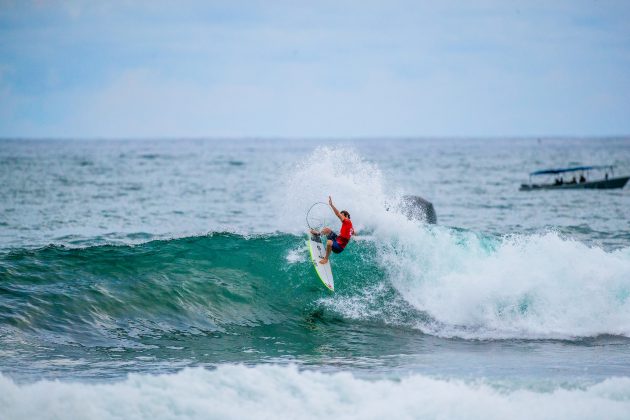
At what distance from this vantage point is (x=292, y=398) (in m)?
11.0

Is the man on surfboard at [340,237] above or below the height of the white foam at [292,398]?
above

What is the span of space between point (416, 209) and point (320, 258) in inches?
188

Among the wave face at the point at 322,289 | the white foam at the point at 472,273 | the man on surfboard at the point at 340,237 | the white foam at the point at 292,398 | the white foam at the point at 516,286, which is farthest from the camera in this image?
the man on surfboard at the point at 340,237

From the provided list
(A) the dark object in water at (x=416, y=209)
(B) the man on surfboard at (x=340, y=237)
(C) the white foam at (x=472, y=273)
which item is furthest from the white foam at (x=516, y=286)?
(B) the man on surfboard at (x=340, y=237)

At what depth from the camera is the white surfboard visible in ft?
60.4

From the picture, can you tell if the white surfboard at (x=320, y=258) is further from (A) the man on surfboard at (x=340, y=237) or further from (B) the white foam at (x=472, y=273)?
(B) the white foam at (x=472, y=273)

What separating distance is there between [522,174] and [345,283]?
62.4 meters

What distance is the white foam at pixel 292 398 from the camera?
10289mm

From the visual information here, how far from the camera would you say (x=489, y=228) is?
106ft

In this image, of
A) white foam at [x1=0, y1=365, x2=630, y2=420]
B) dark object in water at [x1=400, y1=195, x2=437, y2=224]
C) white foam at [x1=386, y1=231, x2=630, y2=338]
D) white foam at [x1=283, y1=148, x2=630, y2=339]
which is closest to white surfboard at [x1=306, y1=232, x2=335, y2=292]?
white foam at [x1=283, y1=148, x2=630, y2=339]

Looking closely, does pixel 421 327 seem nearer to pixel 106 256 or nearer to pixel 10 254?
pixel 106 256

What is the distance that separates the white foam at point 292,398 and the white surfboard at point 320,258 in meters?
6.83

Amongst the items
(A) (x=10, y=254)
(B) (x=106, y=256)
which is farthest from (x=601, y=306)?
(A) (x=10, y=254)

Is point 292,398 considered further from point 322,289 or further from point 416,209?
point 416,209
